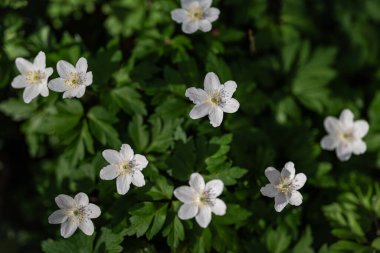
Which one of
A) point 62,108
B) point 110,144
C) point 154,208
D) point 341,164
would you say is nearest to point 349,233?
point 341,164

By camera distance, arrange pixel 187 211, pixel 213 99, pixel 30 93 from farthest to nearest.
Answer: pixel 30 93 → pixel 213 99 → pixel 187 211

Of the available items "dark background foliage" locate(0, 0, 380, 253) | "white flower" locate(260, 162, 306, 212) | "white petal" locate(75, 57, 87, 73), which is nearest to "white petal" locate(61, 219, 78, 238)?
"dark background foliage" locate(0, 0, 380, 253)

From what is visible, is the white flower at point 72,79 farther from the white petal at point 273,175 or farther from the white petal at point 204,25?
the white petal at point 273,175

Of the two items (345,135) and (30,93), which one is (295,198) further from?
(30,93)

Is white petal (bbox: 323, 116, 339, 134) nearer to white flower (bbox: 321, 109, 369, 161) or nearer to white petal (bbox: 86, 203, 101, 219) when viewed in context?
white flower (bbox: 321, 109, 369, 161)

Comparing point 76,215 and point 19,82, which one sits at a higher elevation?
point 19,82

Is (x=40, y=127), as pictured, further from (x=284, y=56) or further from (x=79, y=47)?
(x=284, y=56)

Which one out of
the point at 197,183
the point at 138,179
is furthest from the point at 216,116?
the point at 138,179
